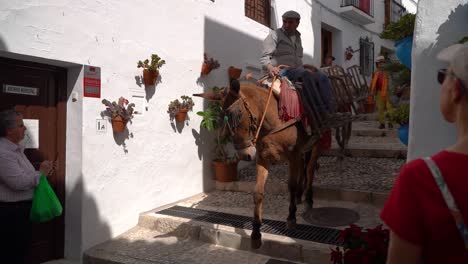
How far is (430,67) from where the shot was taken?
9.55 ft

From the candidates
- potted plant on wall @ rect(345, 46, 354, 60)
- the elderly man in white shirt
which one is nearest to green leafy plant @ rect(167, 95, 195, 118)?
the elderly man in white shirt

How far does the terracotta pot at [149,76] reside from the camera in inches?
207

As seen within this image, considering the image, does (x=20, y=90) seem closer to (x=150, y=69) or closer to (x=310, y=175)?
(x=150, y=69)

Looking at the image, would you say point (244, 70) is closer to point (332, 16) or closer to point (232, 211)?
point (232, 211)

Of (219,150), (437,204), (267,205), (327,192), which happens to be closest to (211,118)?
(219,150)

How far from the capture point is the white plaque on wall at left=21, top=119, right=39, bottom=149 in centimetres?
414

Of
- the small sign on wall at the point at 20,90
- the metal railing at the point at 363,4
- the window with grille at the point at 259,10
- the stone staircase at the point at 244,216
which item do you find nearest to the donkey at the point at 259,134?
the stone staircase at the point at 244,216

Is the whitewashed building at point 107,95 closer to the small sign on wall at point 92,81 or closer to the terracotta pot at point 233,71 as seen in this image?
the small sign on wall at point 92,81

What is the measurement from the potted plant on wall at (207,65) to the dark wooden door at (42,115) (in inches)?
99.9

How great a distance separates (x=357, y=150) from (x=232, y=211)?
3.45m

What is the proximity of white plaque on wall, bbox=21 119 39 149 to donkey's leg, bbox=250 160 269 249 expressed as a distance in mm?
2642

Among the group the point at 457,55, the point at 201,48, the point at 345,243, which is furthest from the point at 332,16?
the point at 457,55

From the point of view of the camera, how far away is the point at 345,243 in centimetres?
267

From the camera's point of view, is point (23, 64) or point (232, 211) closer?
point (23, 64)
